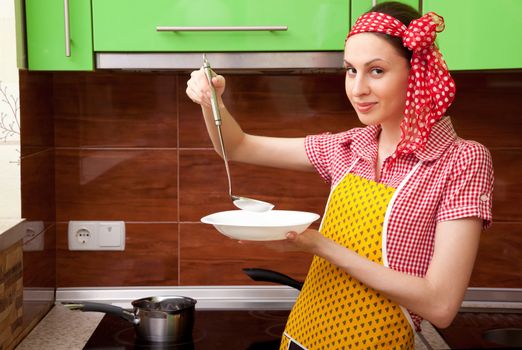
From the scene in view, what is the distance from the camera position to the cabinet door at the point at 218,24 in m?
1.49

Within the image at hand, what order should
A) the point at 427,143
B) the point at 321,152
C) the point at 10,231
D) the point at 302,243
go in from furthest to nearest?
the point at 321,152 < the point at 10,231 < the point at 427,143 < the point at 302,243

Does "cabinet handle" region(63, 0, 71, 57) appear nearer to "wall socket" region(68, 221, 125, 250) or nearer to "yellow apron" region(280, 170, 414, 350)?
"wall socket" region(68, 221, 125, 250)

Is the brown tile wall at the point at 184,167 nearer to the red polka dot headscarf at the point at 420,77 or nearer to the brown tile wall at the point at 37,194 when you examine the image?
the brown tile wall at the point at 37,194

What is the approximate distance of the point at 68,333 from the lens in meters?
1.64

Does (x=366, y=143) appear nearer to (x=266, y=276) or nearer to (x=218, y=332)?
(x=266, y=276)

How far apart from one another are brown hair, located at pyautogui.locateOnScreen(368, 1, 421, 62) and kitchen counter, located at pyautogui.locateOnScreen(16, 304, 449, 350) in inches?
25.6

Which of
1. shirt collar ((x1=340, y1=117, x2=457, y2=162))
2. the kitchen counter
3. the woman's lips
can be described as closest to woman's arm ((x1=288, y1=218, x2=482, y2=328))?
shirt collar ((x1=340, y1=117, x2=457, y2=162))

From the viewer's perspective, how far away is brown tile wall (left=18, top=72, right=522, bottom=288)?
6.00ft

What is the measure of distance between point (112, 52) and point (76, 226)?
54 cm

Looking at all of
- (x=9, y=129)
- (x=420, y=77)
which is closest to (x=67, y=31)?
(x=9, y=129)

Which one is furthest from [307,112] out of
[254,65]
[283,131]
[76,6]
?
[76,6]

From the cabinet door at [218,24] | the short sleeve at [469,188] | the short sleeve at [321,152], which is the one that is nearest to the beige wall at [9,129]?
the cabinet door at [218,24]

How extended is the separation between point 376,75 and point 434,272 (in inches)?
14.1

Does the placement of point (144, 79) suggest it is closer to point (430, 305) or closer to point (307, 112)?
point (307, 112)
